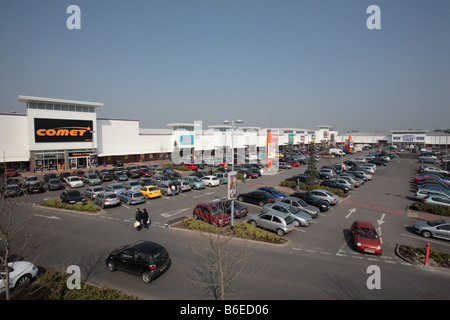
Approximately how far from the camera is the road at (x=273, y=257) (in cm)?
915

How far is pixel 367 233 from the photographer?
529 inches

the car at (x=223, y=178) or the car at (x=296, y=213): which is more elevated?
the car at (x=223, y=178)

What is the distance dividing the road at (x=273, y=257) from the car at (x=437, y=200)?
2888 mm

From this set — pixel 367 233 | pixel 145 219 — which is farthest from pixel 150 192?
pixel 367 233

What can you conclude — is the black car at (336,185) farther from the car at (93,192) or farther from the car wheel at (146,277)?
the car at (93,192)

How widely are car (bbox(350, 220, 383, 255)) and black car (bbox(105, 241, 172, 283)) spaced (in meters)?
10.00

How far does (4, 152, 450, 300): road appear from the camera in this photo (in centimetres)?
915

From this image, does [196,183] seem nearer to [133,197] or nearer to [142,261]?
[133,197]

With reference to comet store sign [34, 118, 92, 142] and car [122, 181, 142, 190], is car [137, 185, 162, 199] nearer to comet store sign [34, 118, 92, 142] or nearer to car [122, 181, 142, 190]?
car [122, 181, 142, 190]

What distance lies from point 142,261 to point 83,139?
3751 centimetres

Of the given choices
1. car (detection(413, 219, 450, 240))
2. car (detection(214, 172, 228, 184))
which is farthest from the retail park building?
car (detection(413, 219, 450, 240))

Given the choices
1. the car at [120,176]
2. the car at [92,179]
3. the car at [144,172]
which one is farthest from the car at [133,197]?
the car at [144,172]

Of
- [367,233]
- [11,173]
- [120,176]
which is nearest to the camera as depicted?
[367,233]

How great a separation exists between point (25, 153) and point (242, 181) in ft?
108
